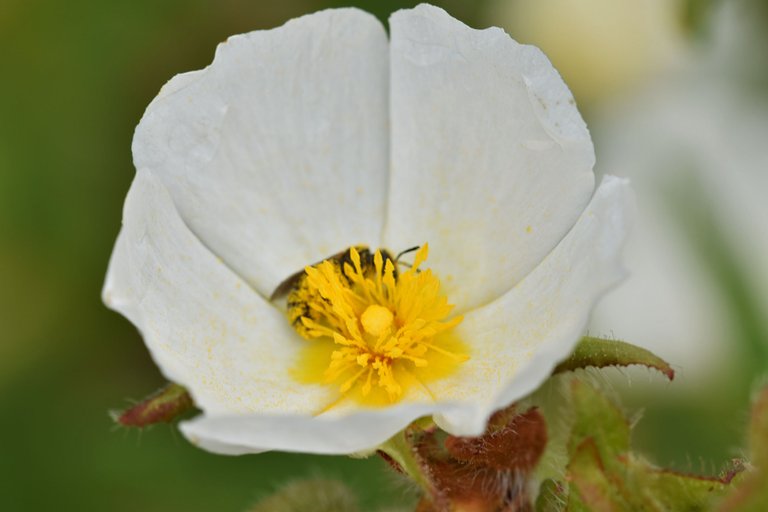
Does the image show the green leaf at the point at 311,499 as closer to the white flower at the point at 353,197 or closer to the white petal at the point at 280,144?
the white flower at the point at 353,197

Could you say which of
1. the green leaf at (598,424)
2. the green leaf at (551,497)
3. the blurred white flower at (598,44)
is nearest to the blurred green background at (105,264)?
the blurred white flower at (598,44)

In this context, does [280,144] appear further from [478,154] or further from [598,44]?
[598,44]

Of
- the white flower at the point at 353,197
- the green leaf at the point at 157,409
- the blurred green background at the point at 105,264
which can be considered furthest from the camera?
the blurred green background at the point at 105,264

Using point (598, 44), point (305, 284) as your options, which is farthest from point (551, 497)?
point (598, 44)

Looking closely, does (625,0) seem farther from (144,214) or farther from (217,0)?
(144,214)

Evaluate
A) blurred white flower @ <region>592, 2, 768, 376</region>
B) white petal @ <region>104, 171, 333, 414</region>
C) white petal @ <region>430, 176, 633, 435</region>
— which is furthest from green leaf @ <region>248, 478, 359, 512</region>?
blurred white flower @ <region>592, 2, 768, 376</region>

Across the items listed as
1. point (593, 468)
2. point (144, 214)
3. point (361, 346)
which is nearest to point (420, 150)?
point (361, 346)
